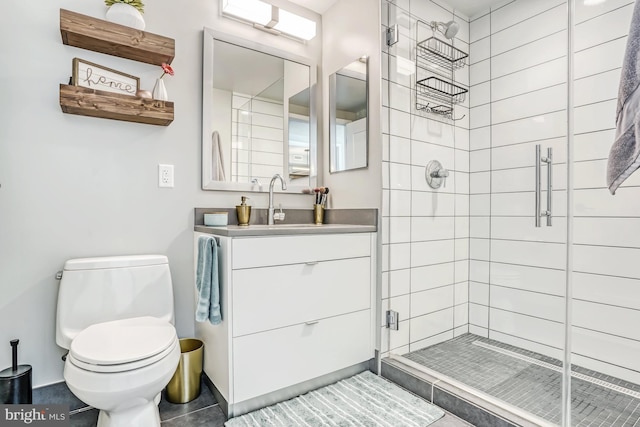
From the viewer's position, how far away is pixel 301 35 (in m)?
2.25

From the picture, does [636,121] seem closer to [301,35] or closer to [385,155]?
[385,155]

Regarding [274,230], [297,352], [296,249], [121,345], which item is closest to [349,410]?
[297,352]

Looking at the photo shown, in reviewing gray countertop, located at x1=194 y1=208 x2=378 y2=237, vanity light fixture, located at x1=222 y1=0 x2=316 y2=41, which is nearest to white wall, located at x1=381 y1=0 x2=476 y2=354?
gray countertop, located at x1=194 y1=208 x2=378 y2=237

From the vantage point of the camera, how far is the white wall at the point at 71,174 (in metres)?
1.46

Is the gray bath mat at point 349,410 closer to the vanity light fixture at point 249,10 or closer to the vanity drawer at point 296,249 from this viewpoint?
the vanity drawer at point 296,249

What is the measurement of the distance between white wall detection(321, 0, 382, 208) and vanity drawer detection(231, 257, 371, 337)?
1.44 feet

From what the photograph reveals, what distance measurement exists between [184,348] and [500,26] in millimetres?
2734

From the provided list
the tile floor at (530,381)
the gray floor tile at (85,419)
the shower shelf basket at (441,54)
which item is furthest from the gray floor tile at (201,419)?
the shower shelf basket at (441,54)

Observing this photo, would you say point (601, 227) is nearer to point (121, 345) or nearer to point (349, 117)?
point (349, 117)

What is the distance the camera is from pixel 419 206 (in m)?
2.09

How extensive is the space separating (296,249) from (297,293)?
211 millimetres

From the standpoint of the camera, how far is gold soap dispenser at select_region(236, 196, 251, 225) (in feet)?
6.29

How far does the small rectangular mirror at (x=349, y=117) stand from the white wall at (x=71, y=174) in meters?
0.84

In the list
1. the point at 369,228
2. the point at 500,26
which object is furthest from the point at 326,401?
the point at 500,26
